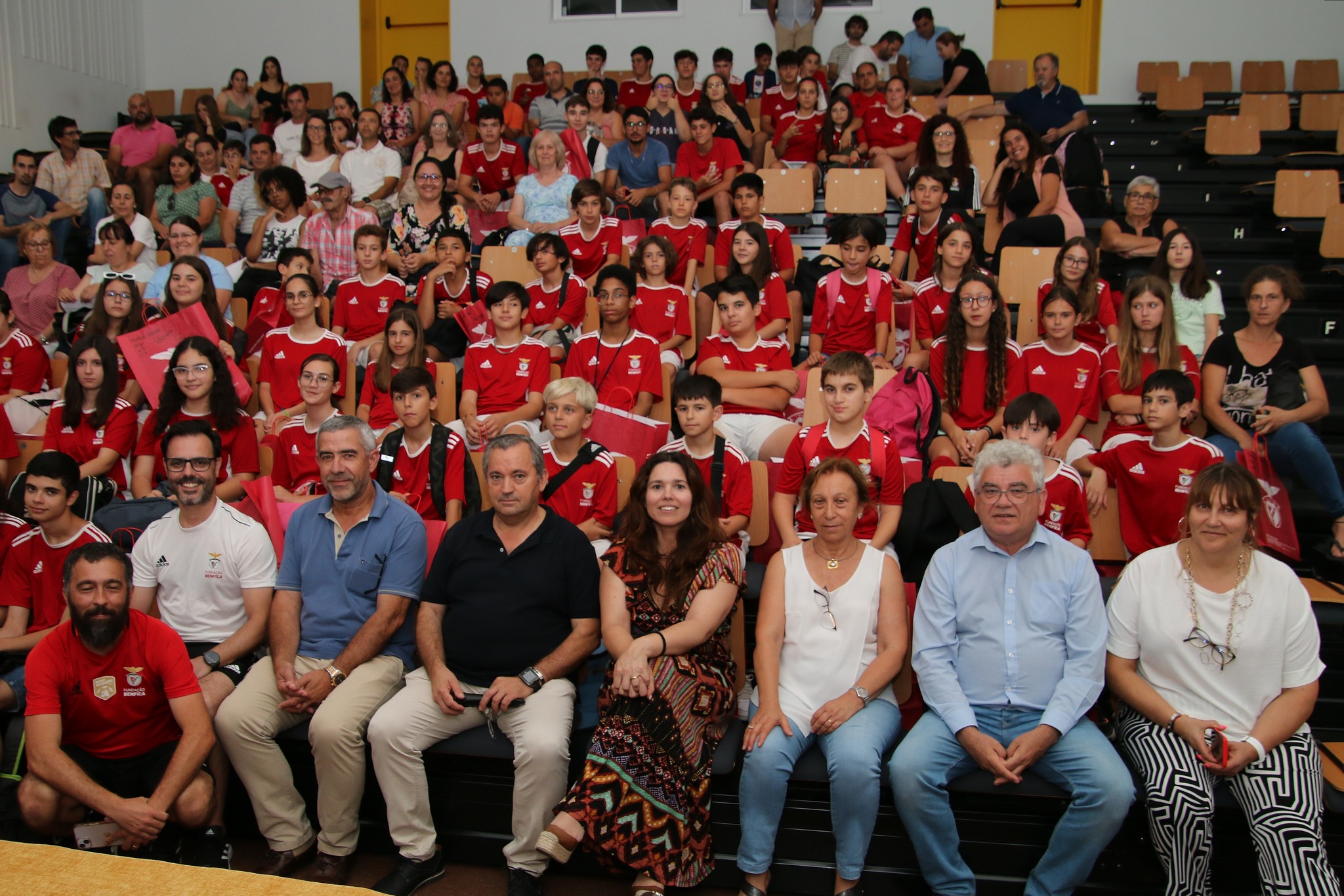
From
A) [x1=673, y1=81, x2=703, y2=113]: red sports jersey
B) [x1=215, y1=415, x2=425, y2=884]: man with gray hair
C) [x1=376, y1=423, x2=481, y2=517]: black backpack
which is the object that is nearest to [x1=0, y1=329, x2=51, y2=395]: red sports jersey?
[x1=376, y1=423, x2=481, y2=517]: black backpack

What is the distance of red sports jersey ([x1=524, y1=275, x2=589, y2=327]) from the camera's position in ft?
17.4

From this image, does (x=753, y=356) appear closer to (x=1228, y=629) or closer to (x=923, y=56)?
(x=1228, y=629)

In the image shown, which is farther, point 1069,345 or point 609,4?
point 609,4

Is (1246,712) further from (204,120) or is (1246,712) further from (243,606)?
(204,120)

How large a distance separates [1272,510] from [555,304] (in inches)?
140

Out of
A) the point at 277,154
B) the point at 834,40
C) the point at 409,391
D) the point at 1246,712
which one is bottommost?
the point at 1246,712

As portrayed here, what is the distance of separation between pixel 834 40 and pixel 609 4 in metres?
2.43

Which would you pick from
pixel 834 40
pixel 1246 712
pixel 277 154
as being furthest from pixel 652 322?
pixel 834 40

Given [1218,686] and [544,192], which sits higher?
[544,192]

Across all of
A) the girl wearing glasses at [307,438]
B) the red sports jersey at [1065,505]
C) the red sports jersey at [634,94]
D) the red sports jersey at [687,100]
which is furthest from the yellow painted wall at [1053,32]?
the girl wearing glasses at [307,438]

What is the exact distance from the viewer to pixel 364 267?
5332mm

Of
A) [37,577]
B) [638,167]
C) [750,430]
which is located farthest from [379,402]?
[638,167]

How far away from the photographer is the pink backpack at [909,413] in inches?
155

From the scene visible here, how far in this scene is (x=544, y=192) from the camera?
6547 millimetres
